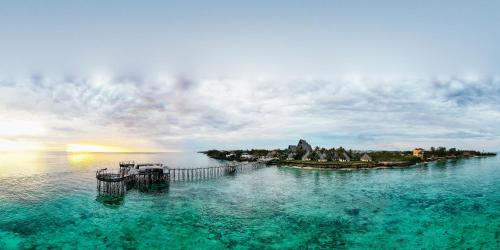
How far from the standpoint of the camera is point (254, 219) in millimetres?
29938

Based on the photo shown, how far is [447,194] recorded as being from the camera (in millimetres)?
44781

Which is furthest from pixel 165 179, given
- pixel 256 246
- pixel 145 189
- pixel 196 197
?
pixel 256 246

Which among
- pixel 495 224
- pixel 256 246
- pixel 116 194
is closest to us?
pixel 256 246

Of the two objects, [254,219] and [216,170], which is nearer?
[254,219]

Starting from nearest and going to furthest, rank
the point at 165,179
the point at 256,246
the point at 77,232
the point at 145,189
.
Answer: the point at 256,246 < the point at 77,232 < the point at 145,189 < the point at 165,179

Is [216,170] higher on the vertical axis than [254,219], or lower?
higher

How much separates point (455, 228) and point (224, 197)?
82.9 ft

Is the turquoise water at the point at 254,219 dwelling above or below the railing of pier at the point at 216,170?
below

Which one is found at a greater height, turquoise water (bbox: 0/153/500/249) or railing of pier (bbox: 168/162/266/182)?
railing of pier (bbox: 168/162/266/182)

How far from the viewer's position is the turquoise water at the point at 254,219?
23.9 m

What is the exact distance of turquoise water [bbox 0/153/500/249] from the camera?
23.9 m

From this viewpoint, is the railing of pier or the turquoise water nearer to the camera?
the turquoise water

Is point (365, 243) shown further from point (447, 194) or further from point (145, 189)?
point (145, 189)

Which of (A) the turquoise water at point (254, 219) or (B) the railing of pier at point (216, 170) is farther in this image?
(B) the railing of pier at point (216, 170)
